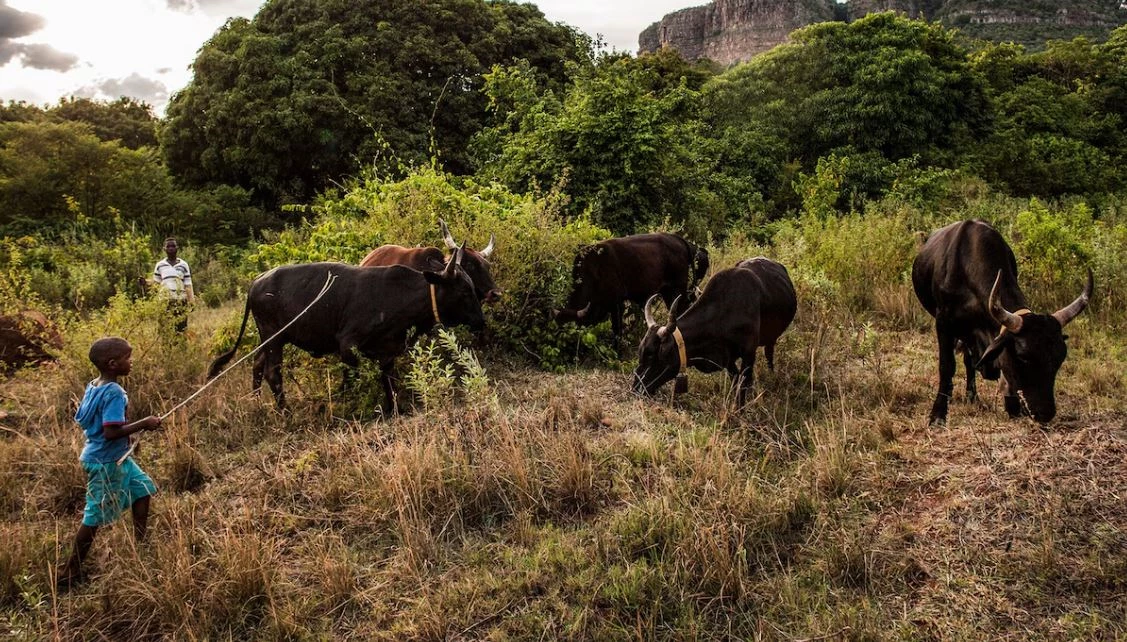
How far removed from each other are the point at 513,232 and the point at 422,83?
12.8 meters

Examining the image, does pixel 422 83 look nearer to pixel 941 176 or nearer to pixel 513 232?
pixel 513 232

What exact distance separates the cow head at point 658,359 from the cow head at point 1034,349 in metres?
2.30

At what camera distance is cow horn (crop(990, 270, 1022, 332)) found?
4746 mm

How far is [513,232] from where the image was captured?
7.96m

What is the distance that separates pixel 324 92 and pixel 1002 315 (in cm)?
1739

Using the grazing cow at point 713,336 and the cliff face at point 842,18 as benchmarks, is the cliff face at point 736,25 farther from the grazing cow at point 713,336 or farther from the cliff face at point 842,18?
the grazing cow at point 713,336

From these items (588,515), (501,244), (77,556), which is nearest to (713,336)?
(588,515)

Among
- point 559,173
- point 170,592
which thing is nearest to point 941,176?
point 559,173

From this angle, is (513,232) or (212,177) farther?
(212,177)

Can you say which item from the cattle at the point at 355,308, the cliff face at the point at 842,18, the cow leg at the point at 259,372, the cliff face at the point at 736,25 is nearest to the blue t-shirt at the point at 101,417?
the cattle at the point at 355,308

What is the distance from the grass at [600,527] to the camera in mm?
3471

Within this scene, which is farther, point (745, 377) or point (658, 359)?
point (745, 377)

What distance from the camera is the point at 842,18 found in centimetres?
7444

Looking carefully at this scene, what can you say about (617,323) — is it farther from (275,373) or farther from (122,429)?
(122,429)
